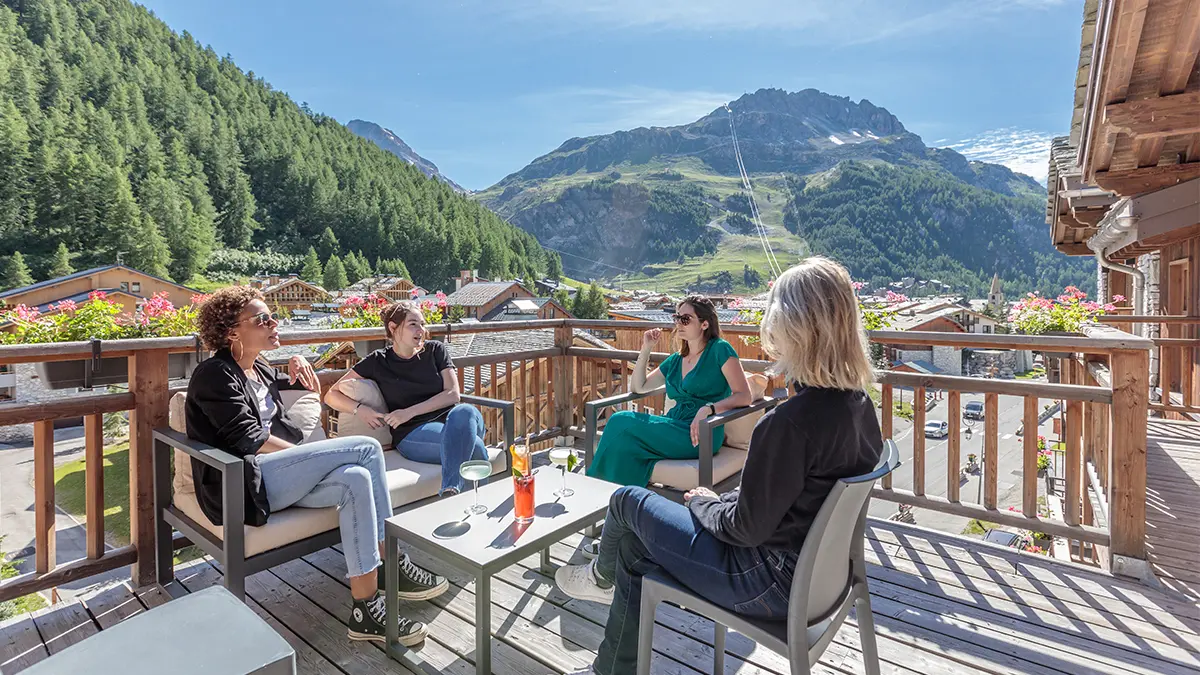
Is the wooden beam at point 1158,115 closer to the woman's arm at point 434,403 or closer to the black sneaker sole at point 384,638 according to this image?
the woman's arm at point 434,403

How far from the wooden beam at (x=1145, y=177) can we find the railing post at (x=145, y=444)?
6.65 metres

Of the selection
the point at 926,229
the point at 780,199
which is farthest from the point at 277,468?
the point at 780,199

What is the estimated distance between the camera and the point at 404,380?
3.04m

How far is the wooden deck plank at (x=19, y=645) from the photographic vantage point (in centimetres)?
195

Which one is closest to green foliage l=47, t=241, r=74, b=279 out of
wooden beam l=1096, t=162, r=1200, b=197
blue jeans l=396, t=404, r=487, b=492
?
blue jeans l=396, t=404, r=487, b=492

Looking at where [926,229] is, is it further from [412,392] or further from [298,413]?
[298,413]

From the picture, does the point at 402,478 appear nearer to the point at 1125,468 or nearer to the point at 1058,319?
the point at 1125,468

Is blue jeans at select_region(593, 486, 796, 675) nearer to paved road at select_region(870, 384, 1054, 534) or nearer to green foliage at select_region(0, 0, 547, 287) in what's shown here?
paved road at select_region(870, 384, 1054, 534)

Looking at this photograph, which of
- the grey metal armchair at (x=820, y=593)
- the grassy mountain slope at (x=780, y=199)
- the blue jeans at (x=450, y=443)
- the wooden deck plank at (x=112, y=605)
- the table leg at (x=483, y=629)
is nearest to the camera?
the grey metal armchair at (x=820, y=593)

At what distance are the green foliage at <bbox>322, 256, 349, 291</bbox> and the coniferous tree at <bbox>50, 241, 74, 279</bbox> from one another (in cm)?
1998

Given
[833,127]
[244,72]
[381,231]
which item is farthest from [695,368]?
[833,127]

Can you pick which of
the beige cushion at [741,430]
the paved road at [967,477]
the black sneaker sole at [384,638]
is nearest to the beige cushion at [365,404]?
the black sneaker sole at [384,638]

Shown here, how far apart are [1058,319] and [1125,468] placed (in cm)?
138

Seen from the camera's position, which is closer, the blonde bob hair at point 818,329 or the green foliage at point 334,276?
the blonde bob hair at point 818,329
